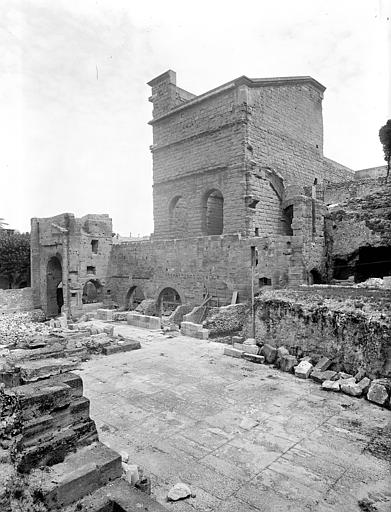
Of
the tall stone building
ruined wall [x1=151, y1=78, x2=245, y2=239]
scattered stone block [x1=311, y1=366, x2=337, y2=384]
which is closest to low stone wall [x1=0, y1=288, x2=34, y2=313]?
the tall stone building

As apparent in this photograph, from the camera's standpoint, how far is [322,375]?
8.06m

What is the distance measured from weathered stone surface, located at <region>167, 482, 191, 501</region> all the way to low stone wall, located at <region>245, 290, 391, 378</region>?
5.06 metres

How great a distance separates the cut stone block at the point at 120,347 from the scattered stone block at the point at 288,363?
4750 mm

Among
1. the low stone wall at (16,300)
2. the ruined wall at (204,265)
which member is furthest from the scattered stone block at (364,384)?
the low stone wall at (16,300)

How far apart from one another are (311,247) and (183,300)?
20.7ft

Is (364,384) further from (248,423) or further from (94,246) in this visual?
(94,246)

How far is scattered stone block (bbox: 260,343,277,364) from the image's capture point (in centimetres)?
937

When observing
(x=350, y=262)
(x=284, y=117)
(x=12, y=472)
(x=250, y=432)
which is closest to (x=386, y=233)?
(x=350, y=262)

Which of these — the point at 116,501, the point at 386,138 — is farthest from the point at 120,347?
the point at 386,138

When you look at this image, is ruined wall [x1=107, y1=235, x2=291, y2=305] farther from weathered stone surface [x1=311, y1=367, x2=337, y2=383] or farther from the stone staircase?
the stone staircase

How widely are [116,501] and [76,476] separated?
51cm

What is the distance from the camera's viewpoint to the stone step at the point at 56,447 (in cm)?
391

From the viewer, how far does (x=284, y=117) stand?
65.5ft

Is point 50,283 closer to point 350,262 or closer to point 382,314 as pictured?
point 350,262
